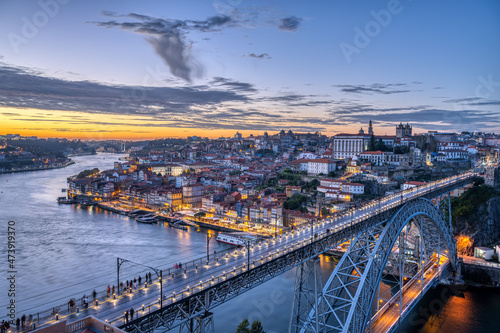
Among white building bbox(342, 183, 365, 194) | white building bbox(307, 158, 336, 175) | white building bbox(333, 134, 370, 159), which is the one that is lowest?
white building bbox(342, 183, 365, 194)

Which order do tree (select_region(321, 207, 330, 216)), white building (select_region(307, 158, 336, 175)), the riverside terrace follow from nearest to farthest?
the riverside terrace
tree (select_region(321, 207, 330, 216))
white building (select_region(307, 158, 336, 175))

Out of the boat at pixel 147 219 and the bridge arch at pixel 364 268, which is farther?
the boat at pixel 147 219

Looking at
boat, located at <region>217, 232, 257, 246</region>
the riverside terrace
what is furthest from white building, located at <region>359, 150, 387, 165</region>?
the riverside terrace

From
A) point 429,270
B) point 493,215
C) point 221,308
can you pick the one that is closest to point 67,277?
point 221,308

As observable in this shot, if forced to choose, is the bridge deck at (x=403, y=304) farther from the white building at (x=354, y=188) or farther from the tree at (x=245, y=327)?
the white building at (x=354, y=188)

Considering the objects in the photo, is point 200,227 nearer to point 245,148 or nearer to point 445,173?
point 445,173

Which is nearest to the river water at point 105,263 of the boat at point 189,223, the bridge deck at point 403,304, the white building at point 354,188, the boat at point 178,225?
the boat at point 178,225

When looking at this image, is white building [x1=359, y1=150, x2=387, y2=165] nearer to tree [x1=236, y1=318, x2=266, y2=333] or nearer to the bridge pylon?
the bridge pylon
